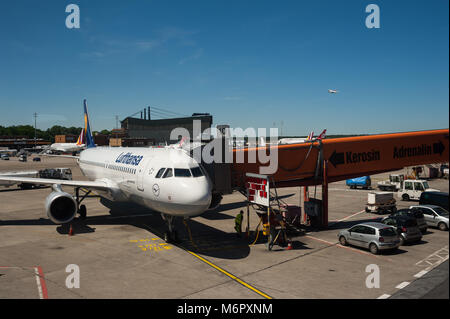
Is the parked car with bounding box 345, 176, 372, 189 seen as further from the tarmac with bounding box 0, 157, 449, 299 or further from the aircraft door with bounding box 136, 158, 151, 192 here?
the aircraft door with bounding box 136, 158, 151, 192

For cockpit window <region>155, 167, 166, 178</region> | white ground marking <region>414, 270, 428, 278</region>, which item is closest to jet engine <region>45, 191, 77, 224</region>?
cockpit window <region>155, 167, 166, 178</region>

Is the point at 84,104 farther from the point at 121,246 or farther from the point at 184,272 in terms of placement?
the point at 184,272

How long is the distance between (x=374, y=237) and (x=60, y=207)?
20840mm

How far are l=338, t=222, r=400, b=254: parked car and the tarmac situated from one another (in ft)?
1.55

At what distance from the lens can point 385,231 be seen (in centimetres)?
1898

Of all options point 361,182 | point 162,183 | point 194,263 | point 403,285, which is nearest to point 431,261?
point 403,285

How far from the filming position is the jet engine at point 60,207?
23.2 meters

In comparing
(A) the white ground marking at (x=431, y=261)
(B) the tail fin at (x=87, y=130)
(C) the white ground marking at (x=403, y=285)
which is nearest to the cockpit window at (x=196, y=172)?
(C) the white ground marking at (x=403, y=285)

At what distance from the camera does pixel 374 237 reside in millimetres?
18906

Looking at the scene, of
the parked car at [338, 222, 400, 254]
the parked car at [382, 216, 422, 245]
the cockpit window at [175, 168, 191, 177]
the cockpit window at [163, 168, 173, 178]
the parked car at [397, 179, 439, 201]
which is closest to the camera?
the cockpit window at [175, 168, 191, 177]

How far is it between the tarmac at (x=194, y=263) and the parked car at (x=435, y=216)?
0.50 meters

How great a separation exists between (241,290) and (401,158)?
15957 mm

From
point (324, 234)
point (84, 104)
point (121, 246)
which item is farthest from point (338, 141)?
point (84, 104)

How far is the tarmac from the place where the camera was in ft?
45.2
